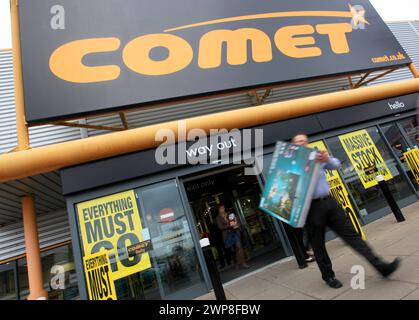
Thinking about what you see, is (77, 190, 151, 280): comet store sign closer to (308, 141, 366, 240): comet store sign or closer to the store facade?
the store facade

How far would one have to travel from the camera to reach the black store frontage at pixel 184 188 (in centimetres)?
498

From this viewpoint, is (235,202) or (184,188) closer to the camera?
(184,188)

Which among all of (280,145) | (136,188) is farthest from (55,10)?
(280,145)

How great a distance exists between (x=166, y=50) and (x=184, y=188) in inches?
139

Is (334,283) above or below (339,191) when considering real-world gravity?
below

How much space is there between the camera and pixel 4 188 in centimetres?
593

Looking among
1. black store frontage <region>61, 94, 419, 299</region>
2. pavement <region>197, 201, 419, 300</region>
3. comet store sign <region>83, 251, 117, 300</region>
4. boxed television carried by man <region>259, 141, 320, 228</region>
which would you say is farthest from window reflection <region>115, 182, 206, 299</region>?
boxed television carried by man <region>259, 141, 320, 228</region>

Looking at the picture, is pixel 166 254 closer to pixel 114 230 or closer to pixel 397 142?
pixel 114 230

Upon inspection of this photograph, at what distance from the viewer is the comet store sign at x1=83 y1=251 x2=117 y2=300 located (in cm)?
458

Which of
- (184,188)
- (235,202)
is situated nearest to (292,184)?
(184,188)

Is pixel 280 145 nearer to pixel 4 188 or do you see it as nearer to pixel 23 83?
pixel 23 83

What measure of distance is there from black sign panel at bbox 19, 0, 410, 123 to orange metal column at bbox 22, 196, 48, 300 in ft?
9.17

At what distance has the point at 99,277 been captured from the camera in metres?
4.69

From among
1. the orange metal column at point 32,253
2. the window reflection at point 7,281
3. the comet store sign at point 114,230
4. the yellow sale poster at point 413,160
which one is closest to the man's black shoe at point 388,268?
the comet store sign at point 114,230
